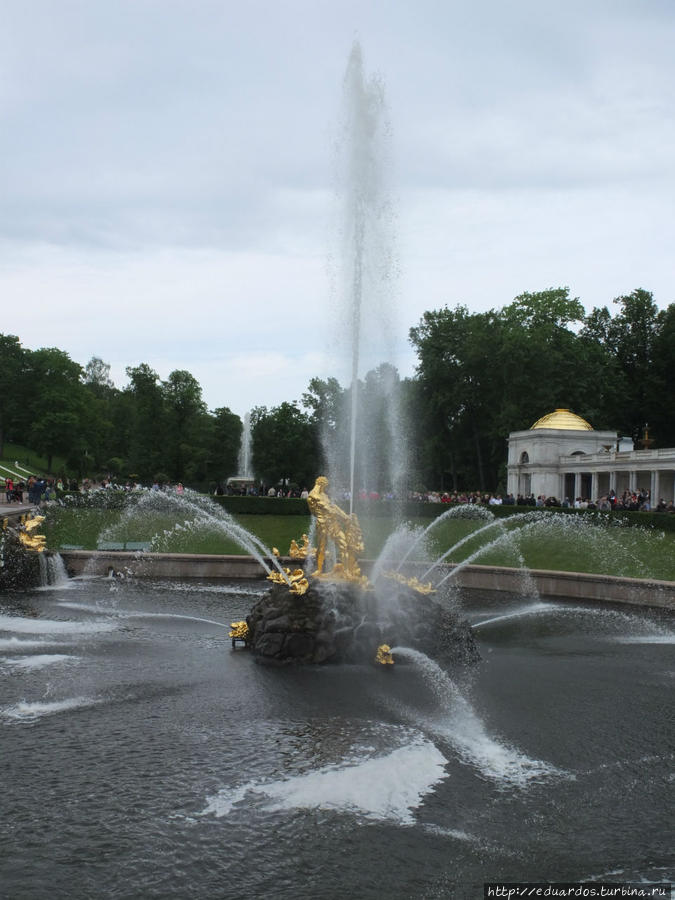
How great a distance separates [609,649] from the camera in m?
18.6

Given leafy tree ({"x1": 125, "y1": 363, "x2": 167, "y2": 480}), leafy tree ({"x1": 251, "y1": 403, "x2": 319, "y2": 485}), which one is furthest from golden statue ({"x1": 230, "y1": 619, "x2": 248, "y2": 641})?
leafy tree ({"x1": 125, "y1": 363, "x2": 167, "y2": 480})

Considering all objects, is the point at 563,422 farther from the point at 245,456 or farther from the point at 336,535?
the point at 336,535

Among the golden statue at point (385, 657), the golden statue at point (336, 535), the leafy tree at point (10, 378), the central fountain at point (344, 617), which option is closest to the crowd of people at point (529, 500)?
the golden statue at point (336, 535)

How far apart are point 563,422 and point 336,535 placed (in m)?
50.0

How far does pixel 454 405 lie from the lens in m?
72.9

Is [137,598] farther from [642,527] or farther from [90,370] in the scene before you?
[90,370]

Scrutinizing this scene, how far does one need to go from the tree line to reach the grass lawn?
81.9 ft

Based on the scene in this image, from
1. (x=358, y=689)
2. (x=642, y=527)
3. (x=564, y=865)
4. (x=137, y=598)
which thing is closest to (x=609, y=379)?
(x=642, y=527)

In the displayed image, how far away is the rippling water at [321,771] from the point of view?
338 inches

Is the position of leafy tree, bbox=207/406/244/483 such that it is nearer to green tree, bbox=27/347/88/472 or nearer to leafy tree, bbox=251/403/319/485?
leafy tree, bbox=251/403/319/485

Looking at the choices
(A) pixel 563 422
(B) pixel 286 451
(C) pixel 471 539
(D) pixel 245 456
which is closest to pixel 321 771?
(C) pixel 471 539

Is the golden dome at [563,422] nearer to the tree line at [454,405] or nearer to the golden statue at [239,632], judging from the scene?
the tree line at [454,405]

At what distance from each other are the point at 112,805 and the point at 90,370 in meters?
141

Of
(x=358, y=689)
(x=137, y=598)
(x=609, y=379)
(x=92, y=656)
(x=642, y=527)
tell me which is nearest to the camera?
(x=358, y=689)
